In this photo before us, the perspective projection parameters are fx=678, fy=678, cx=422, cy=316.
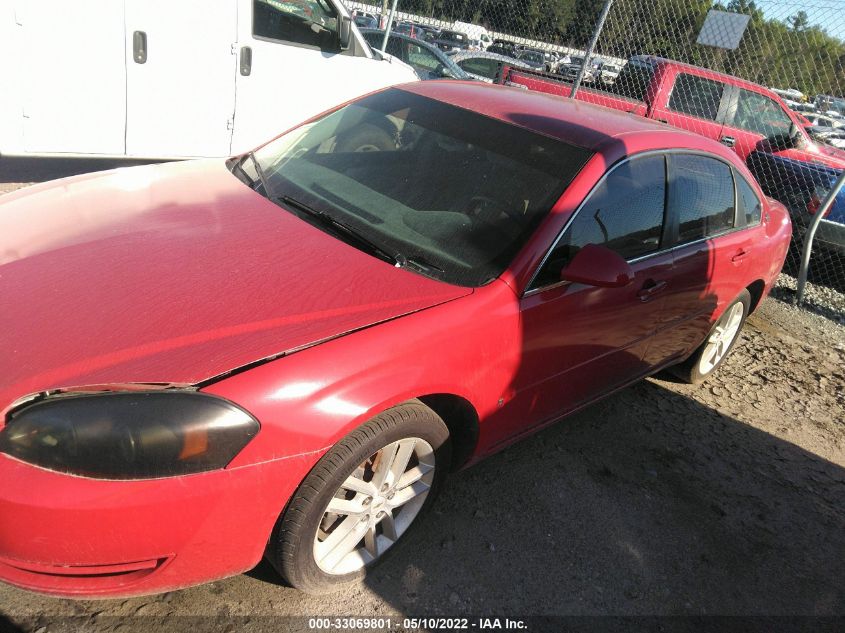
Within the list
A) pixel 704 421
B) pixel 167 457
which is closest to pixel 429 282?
pixel 167 457

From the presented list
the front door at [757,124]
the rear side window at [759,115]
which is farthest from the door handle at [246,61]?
the rear side window at [759,115]

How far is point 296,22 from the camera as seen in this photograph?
6363 mm

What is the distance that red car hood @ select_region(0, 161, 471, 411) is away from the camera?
1.89 metres

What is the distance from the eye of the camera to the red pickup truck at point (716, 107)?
27.0 ft

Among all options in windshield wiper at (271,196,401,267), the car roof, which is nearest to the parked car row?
the car roof

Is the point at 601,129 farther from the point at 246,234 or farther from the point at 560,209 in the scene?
the point at 246,234

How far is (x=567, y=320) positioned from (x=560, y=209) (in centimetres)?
45

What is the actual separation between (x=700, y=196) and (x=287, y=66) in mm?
4334

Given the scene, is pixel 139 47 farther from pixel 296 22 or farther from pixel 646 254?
pixel 646 254

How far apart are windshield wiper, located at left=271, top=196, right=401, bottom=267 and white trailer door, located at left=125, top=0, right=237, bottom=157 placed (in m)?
3.46

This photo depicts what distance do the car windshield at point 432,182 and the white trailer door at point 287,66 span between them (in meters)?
3.09

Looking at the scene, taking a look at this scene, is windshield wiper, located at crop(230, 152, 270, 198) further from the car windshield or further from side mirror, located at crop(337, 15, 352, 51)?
side mirror, located at crop(337, 15, 352, 51)

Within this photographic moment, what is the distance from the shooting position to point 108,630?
82.0 inches

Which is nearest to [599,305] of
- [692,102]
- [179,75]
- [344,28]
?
[179,75]
